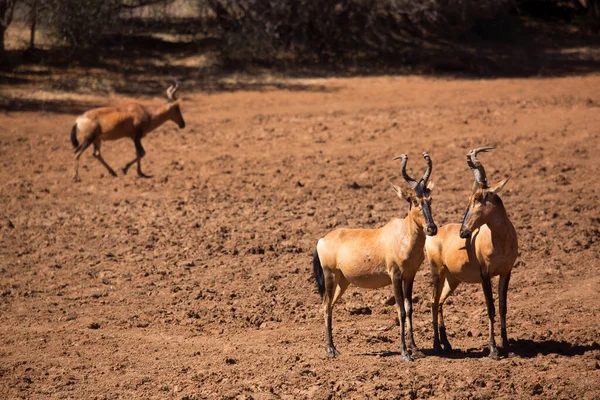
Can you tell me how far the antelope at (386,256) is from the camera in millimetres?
8516

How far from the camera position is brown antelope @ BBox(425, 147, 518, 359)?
871cm

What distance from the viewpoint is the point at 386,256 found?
873 cm

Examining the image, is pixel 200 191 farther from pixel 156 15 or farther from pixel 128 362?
pixel 156 15

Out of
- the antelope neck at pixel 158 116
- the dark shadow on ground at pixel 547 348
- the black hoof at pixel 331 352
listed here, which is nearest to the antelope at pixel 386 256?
the black hoof at pixel 331 352

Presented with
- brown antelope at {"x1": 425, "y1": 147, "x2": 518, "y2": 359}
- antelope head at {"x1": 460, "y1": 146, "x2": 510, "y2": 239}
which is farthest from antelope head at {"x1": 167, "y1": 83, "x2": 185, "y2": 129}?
antelope head at {"x1": 460, "y1": 146, "x2": 510, "y2": 239}

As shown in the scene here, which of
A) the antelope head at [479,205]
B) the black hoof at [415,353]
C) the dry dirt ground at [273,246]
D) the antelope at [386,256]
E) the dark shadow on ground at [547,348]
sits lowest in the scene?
the dry dirt ground at [273,246]

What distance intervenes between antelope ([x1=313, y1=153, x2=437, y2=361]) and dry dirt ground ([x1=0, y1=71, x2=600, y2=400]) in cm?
59

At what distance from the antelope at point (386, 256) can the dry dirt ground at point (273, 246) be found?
1.94ft

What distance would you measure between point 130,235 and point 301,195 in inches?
130

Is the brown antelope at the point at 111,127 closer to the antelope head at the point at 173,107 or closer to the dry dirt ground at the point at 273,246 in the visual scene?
the dry dirt ground at the point at 273,246

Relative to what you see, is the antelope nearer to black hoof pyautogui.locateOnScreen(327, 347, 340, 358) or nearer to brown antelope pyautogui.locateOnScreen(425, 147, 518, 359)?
black hoof pyautogui.locateOnScreen(327, 347, 340, 358)

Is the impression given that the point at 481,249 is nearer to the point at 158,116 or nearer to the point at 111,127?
the point at 111,127

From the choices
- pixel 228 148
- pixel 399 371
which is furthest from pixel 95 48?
pixel 399 371

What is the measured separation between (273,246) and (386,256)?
453 centimetres
